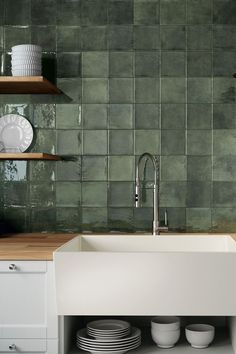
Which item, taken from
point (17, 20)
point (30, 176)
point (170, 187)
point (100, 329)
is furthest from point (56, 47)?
point (100, 329)

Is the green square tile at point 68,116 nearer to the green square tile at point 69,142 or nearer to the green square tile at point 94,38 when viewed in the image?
the green square tile at point 69,142

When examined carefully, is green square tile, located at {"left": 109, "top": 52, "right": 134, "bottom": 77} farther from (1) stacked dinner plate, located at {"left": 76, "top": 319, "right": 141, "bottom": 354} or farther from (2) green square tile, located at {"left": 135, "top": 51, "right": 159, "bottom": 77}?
(1) stacked dinner plate, located at {"left": 76, "top": 319, "right": 141, "bottom": 354}

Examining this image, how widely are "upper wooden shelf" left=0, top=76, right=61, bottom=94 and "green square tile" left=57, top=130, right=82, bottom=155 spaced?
0.24 m

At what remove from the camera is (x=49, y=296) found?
9.39 feet

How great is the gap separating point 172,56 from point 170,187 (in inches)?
28.7

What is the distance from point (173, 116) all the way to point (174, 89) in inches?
5.9

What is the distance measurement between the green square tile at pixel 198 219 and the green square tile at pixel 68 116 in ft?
2.60

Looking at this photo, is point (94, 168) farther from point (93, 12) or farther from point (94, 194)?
point (93, 12)

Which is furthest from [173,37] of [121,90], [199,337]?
[199,337]

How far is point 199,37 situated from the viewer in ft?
11.9

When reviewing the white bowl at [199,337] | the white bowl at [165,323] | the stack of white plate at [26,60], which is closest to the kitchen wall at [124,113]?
the stack of white plate at [26,60]

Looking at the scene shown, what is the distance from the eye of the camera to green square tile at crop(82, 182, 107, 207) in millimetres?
3639

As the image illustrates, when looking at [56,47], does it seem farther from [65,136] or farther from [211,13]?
[211,13]

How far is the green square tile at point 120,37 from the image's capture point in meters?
3.63
